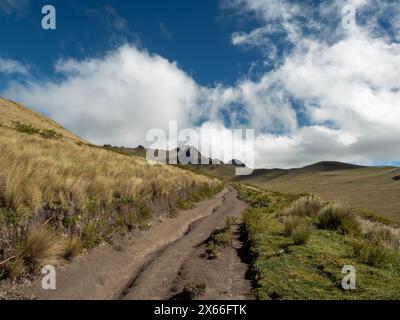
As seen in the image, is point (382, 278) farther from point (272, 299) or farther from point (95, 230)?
point (95, 230)

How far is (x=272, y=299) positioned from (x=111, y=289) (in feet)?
12.4

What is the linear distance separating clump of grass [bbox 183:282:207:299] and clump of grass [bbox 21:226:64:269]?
3197 mm

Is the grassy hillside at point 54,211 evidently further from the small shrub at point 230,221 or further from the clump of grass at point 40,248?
the small shrub at point 230,221

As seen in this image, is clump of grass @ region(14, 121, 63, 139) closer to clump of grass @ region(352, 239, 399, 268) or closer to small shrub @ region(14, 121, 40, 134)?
small shrub @ region(14, 121, 40, 134)

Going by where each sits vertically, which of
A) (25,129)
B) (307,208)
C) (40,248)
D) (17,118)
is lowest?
(40,248)

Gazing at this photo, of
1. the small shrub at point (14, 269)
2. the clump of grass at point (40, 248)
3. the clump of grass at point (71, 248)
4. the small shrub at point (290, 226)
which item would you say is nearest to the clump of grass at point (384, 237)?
the small shrub at point (290, 226)

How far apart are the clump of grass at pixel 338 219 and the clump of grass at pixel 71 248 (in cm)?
1082

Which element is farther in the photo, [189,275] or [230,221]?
[230,221]

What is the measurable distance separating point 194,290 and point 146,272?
2.08 metres

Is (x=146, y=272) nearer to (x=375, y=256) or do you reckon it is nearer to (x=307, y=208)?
(x=375, y=256)

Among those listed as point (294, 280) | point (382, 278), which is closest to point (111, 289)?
point (294, 280)

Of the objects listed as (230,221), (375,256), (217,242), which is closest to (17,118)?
(230,221)

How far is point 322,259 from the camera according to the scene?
9711mm

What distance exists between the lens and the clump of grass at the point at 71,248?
831 centimetres
